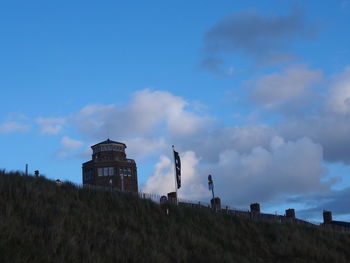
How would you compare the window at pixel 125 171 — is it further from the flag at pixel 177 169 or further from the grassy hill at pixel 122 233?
the flag at pixel 177 169

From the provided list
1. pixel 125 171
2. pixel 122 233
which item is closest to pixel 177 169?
pixel 122 233

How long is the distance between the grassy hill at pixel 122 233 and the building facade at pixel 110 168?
83066 millimetres

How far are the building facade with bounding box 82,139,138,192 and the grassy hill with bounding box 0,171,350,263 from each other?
83066 millimetres

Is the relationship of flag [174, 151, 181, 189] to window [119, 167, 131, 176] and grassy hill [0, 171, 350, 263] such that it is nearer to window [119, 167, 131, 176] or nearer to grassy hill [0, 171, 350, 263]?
grassy hill [0, 171, 350, 263]

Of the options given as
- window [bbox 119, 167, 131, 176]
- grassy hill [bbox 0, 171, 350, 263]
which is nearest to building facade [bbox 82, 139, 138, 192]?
window [bbox 119, 167, 131, 176]

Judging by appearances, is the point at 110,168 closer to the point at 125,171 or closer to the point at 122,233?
the point at 125,171

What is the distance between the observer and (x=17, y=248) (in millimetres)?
17922

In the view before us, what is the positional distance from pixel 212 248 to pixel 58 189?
29.4 ft

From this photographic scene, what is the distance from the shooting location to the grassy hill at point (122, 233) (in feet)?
64.6

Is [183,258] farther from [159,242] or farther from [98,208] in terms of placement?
[98,208]

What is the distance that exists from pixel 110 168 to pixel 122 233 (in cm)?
9624

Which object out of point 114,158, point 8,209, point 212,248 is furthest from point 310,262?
point 114,158

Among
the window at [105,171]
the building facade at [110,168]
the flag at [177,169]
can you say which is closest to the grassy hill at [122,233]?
the flag at [177,169]

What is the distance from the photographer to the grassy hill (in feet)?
64.6
